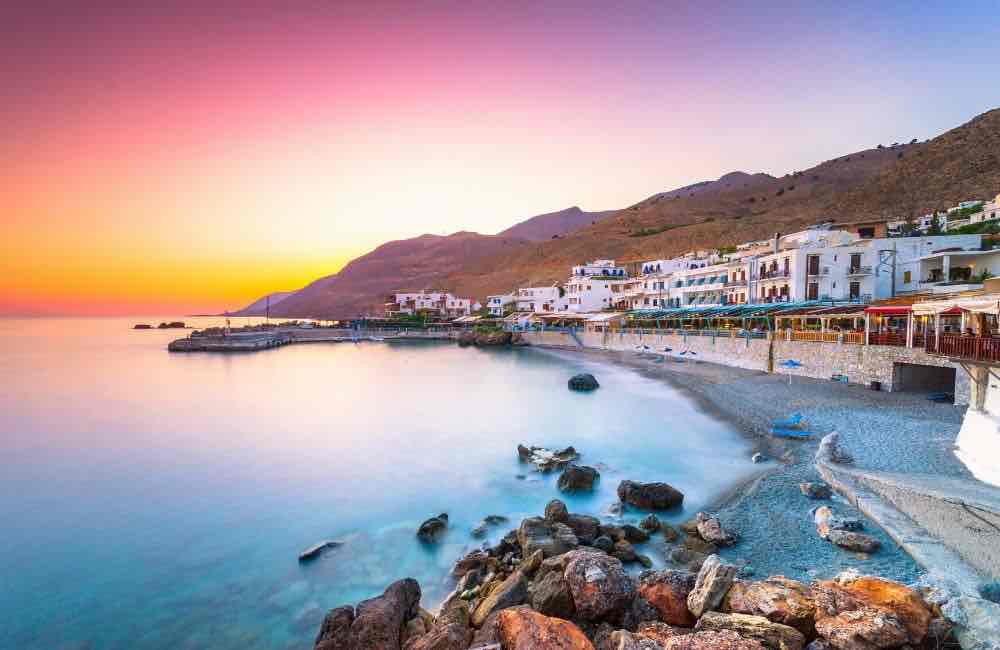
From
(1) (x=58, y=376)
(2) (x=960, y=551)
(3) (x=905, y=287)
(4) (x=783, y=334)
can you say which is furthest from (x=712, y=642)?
(1) (x=58, y=376)

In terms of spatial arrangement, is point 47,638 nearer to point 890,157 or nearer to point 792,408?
point 792,408

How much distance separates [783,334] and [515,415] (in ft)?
60.9

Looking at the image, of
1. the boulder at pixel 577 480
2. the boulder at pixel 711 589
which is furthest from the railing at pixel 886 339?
the boulder at pixel 711 589

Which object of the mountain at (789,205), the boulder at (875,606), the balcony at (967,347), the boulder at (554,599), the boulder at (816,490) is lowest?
the boulder at (816,490)

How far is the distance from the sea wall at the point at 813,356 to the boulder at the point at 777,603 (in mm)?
18410

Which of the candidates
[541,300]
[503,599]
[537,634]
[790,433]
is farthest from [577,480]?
[541,300]

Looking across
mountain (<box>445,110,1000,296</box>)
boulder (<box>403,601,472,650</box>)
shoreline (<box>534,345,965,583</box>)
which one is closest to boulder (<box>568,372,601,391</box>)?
shoreline (<box>534,345,965,583</box>)

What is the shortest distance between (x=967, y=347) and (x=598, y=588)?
41.9 ft

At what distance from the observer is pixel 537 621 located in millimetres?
6250

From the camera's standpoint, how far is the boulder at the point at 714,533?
417 inches

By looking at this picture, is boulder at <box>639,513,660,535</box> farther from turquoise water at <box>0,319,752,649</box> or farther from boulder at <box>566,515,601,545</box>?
turquoise water at <box>0,319,752,649</box>

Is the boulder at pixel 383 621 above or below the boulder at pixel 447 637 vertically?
below

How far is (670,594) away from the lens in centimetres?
714

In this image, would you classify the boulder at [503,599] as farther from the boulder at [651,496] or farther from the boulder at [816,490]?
the boulder at [816,490]
